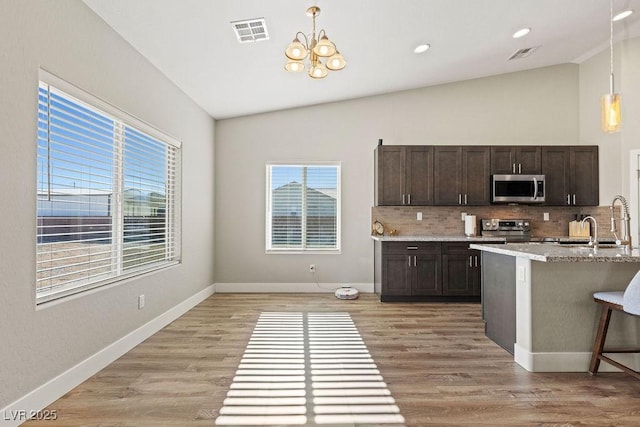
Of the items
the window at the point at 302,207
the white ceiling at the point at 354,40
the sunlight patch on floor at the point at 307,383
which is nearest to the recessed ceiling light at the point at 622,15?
the white ceiling at the point at 354,40

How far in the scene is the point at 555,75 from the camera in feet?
19.7

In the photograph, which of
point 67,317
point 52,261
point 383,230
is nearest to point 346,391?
point 67,317

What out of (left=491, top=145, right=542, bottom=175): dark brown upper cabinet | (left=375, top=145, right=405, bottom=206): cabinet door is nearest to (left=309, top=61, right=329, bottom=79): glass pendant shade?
(left=375, top=145, right=405, bottom=206): cabinet door

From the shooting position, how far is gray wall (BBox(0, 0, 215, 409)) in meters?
2.11

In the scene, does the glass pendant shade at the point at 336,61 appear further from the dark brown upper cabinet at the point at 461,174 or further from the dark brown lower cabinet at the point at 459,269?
the dark brown lower cabinet at the point at 459,269

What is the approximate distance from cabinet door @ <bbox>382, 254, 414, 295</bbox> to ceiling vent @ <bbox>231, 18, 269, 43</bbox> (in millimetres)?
3205

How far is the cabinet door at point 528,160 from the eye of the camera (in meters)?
5.64

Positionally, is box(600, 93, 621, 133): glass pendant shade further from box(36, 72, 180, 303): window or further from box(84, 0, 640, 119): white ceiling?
box(36, 72, 180, 303): window

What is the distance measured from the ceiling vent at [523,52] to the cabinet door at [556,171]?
53.1 inches

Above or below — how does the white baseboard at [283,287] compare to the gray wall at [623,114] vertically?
below

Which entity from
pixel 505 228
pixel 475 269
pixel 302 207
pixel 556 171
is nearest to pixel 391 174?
pixel 302 207

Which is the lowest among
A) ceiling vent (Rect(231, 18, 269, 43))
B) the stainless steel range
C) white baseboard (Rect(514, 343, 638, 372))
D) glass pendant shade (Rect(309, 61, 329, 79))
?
white baseboard (Rect(514, 343, 638, 372))

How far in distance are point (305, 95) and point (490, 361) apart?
4054mm

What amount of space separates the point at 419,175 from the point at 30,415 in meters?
4.93
